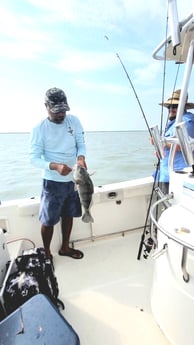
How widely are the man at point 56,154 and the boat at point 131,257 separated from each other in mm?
324

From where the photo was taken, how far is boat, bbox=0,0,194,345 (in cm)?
112

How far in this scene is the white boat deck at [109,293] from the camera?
4.61 feet

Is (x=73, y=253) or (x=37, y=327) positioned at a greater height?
(x=37, y=327)

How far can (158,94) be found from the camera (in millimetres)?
2012

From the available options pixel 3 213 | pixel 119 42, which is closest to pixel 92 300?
pixel 3 213

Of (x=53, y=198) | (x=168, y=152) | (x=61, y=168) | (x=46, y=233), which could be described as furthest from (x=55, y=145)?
(x=168, y=152)

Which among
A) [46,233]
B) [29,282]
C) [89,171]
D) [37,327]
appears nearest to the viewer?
[37,327]

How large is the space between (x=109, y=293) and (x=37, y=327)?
→ 32.2 inches

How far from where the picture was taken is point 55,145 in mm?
1948

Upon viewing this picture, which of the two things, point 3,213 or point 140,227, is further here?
point 140,227

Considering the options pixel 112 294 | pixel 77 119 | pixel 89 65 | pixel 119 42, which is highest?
pixel 89 65

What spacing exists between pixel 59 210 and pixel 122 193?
773 millimetres

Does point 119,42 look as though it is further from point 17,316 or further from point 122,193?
point 17,316

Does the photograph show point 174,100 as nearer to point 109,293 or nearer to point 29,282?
point 109,293
